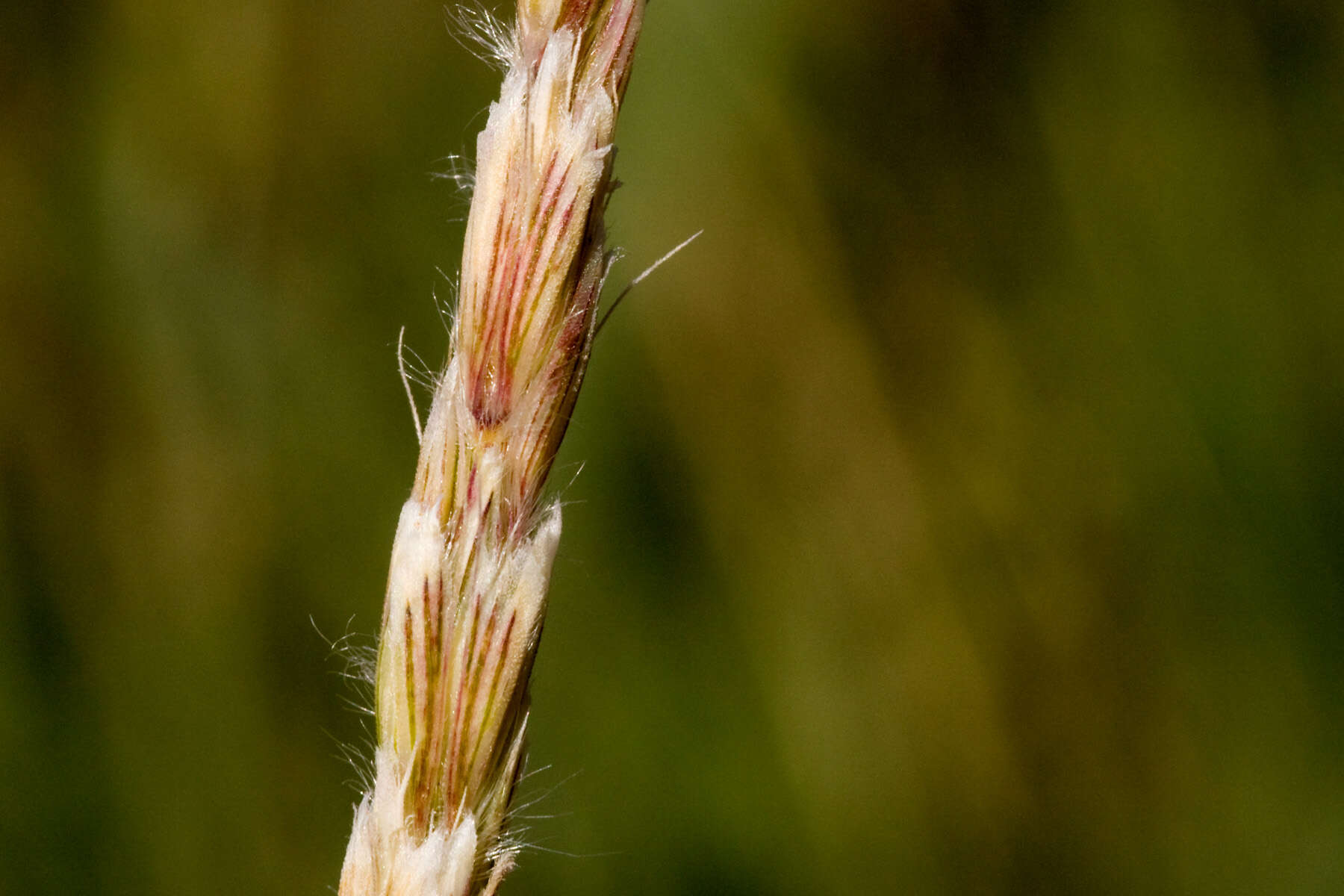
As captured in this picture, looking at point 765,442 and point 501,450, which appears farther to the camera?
point 765,442

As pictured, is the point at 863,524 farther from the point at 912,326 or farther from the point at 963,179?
the point at 963,179

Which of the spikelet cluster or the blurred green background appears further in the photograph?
the blurred green background

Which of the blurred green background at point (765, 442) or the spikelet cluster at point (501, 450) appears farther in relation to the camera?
the blurred green background at point (765, 442)

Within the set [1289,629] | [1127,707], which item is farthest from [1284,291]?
[1127,707]
